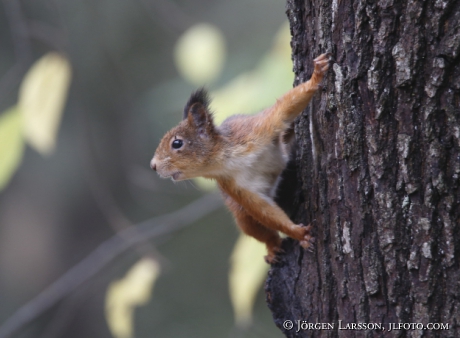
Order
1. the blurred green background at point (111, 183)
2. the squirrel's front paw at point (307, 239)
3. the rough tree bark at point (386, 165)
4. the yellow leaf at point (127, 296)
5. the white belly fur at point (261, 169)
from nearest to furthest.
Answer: the rough tree bark at point (386, 165) → the squirrel's front paw at point (307, 239) → the white belly fur at point (261, 169) → the yellow leaf at point (127, 296) → the blurred green background at point (111, 183)

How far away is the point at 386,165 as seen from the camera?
1283 millimetres

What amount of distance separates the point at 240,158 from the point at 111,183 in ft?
10.7

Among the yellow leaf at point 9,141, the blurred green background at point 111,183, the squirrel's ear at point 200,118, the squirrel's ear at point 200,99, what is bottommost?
the blurred green background at point 111,183

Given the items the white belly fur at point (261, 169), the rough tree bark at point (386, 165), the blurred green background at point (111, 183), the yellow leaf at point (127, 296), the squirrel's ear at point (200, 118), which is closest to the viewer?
the rough tree bark at point (386, 165)

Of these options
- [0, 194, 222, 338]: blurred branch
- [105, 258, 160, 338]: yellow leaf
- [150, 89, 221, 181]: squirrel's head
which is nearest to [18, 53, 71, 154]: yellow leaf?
[150, 89, 221, 181]: squirrel's head

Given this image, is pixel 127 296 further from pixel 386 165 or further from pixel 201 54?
pixel 386 165

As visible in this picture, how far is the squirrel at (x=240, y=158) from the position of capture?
1909mm

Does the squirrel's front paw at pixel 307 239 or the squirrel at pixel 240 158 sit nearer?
the squirrel's front paw at pixel 307 239

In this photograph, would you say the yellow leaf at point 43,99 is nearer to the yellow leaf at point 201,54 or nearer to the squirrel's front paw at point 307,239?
the yellow leaf at point 201,54

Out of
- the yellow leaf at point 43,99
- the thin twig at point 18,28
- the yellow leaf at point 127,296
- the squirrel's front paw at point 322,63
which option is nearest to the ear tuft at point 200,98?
the yellow leaf at point 43,99

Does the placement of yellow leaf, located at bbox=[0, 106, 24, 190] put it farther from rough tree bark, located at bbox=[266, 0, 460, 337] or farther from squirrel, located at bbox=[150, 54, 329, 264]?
rough tree bark, located at bbox=[266, 0, 460, 337]

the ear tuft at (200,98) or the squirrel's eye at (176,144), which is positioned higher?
the ear tuft at (200,98)

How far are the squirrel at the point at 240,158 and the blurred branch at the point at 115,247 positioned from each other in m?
1.16

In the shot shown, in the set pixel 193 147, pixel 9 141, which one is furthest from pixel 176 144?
pixel 9 141
